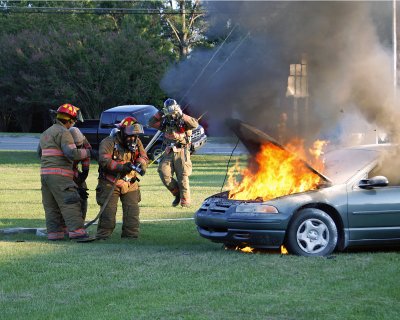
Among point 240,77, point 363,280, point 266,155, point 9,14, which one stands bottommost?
point 363,280

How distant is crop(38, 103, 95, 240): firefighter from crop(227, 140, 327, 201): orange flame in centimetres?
208

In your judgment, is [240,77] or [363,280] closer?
[363,280]

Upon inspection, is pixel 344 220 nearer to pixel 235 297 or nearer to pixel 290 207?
pixel 290 207

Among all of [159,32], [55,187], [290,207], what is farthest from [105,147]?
[159,32]

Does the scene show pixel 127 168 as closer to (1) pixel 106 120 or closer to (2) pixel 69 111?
(2) pixel 69 111

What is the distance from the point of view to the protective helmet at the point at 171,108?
14775 mm

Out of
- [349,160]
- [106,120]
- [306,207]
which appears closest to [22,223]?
[306,207]

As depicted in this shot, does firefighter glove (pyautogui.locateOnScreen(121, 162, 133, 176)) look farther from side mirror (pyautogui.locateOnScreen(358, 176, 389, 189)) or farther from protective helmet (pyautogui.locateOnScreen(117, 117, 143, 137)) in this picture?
side mirror (pyautogui.locateOnScreen(358, 176, 389, 189))

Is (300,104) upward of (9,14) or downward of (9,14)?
downward

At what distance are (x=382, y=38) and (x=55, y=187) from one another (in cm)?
508

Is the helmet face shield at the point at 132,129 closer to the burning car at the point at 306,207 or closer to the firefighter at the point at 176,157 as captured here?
the burning car at the point at 306,207

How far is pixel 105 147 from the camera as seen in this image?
475 inches

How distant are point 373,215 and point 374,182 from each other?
1.26ft

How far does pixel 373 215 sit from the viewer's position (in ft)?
34.2
